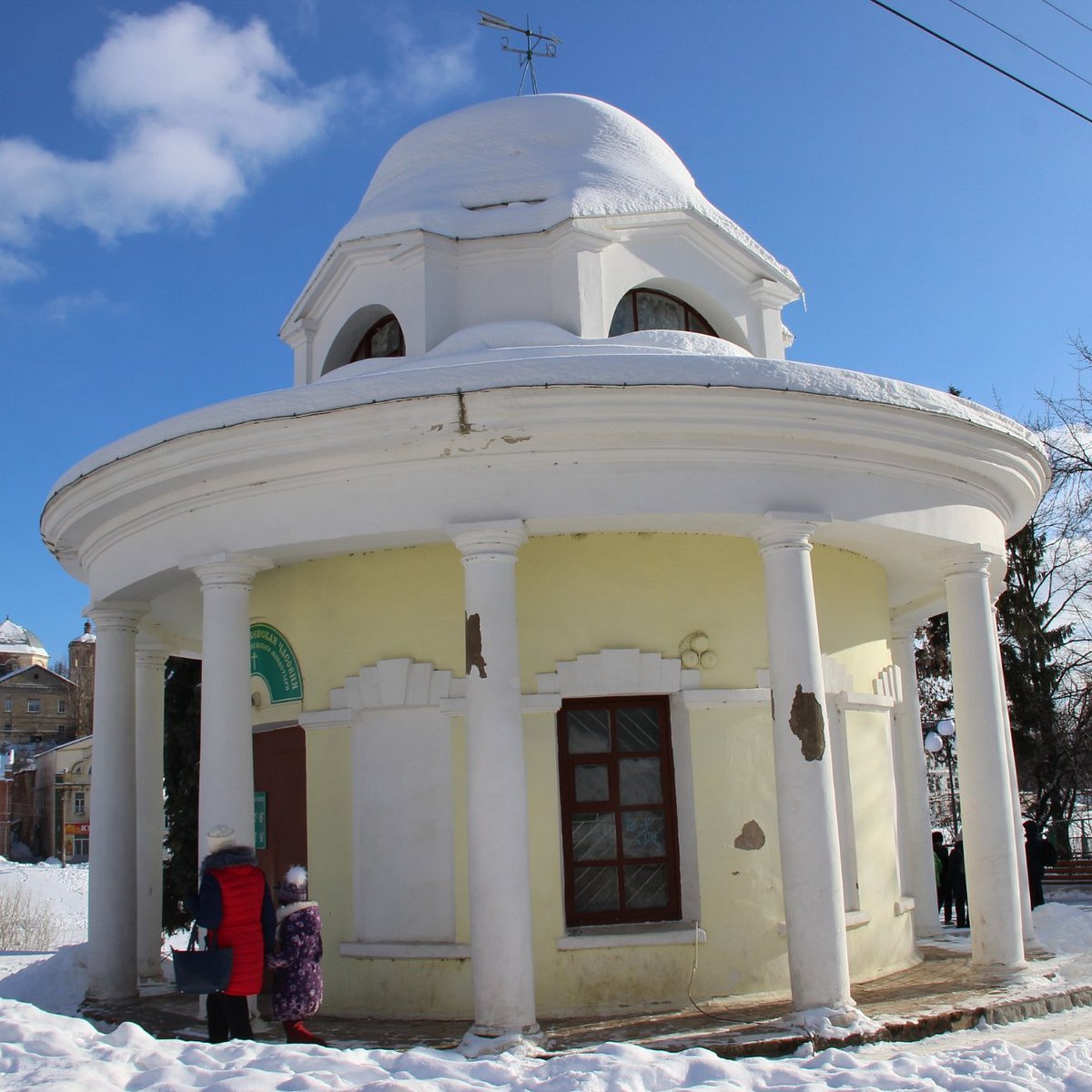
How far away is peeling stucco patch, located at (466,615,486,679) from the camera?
286 inches

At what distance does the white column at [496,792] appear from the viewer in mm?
6934

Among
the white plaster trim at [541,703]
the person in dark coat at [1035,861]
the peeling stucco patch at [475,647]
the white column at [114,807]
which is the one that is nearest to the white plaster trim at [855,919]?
the white plaster trim at [541,703]

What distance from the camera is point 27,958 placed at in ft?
49.0

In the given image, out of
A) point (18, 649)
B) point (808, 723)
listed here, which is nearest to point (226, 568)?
point (808, 723)

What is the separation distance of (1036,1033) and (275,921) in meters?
4.44

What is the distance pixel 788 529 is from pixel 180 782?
41.2ft

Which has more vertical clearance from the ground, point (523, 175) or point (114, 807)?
point (523, 175)

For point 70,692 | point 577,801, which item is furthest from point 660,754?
point 70,692

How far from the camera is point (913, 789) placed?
1205 cm

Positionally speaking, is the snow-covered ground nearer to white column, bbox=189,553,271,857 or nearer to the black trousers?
the black trousers

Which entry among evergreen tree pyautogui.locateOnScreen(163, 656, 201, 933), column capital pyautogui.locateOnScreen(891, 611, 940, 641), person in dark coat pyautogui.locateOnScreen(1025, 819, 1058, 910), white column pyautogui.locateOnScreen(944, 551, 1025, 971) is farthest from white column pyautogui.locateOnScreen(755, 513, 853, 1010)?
evergreen tree pyautogui.locateOnScreen(163, 656, 201, 933)

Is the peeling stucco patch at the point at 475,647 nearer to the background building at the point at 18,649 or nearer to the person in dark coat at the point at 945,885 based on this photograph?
the person in dark coat at the point at 945,885

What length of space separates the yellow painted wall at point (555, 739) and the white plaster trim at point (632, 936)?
0.17 feet

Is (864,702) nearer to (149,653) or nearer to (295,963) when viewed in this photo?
(295,963)
